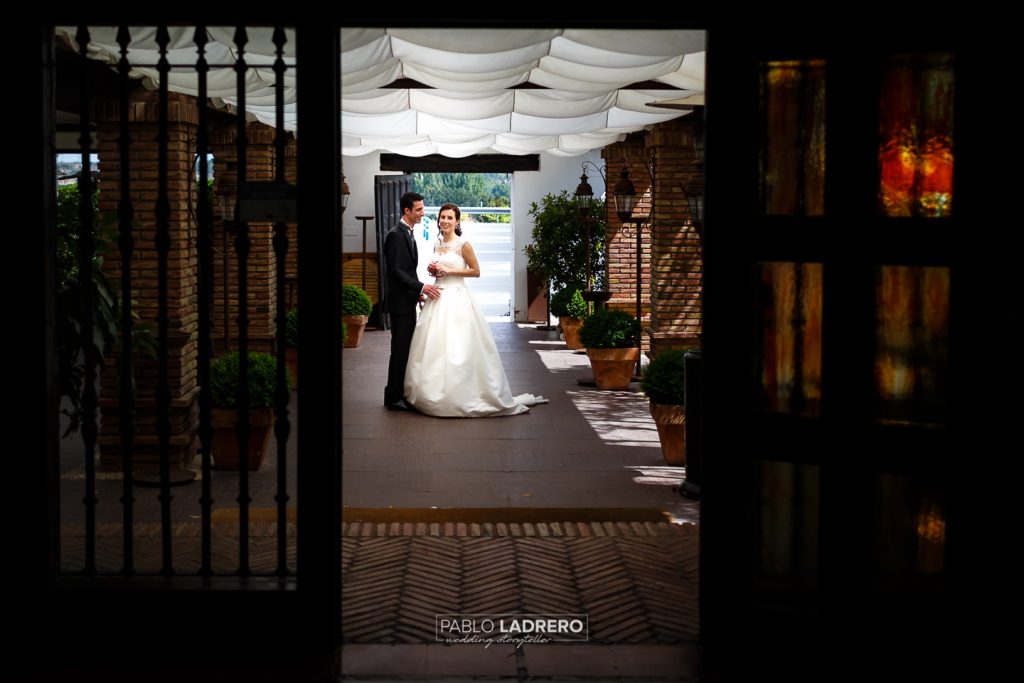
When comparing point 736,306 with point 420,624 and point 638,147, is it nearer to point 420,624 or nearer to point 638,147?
point 420,624

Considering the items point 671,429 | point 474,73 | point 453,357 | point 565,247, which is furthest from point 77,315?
point 565,247

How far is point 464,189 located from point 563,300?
24775mm

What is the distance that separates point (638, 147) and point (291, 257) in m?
4.54

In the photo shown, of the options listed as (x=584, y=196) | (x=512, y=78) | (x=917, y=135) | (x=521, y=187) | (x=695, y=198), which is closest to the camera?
(x=917, y=135)

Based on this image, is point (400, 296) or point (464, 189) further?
point (464, 189)

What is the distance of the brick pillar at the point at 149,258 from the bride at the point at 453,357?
2.31 meters

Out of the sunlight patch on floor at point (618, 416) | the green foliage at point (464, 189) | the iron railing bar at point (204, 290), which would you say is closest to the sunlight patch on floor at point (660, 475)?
the sunlight patch on floor at point (618, 416)

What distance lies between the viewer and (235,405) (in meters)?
6.98

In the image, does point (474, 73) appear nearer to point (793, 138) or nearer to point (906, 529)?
point (793, 138)

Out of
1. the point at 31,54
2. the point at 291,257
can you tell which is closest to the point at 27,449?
the point at 31,54

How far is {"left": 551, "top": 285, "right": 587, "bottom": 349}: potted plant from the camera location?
14602 mm

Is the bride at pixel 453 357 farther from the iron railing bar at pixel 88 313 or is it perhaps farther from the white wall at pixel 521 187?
the white wall at pixel 521 187

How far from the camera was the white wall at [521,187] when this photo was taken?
60.2 ft

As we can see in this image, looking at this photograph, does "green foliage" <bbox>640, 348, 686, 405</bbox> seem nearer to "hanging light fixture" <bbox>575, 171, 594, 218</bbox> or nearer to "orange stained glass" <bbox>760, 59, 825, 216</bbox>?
"orange stained glass" <bbox>760, 59, 825, 216</bbox>
